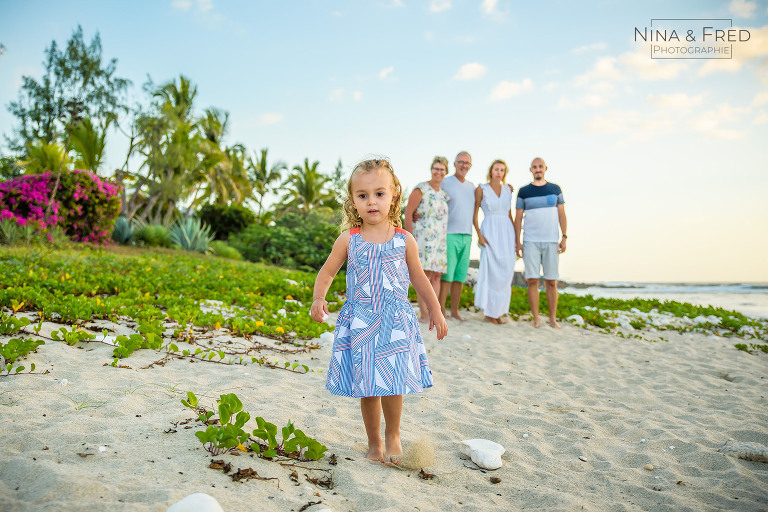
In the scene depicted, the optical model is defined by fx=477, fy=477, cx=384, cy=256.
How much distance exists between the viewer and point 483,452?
2488 mm

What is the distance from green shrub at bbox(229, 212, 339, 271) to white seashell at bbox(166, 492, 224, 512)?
1139cm

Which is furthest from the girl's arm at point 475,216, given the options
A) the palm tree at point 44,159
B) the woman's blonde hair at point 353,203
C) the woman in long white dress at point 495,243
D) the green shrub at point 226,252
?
the palm tree at point 44,159

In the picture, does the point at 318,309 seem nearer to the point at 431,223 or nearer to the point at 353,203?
the point at 353,203

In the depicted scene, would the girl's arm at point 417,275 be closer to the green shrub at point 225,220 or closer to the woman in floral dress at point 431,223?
the woman in floral dress at point 431,223

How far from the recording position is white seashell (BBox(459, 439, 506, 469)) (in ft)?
8.07

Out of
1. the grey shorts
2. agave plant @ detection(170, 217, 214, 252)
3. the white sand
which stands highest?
agave plant @ detection(170, 217, 214, 252)

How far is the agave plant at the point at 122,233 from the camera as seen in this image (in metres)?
14.0

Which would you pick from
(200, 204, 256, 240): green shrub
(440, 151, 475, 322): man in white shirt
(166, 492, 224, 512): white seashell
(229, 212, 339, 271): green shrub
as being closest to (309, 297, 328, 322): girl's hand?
(166, 492, 224, 512): white seashell

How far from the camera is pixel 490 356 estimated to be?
501 centimetres

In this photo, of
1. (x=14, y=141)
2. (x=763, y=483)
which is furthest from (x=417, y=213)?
(x=14, y=141)

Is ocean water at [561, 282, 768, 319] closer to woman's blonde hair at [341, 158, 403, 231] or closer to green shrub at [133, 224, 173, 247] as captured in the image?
woman's blonde hair at [341, 158, 403, 231]

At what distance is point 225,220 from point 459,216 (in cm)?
1679

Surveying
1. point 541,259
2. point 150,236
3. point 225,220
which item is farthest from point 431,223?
point 225,220

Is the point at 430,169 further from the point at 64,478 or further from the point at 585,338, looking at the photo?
the point at 64,478
